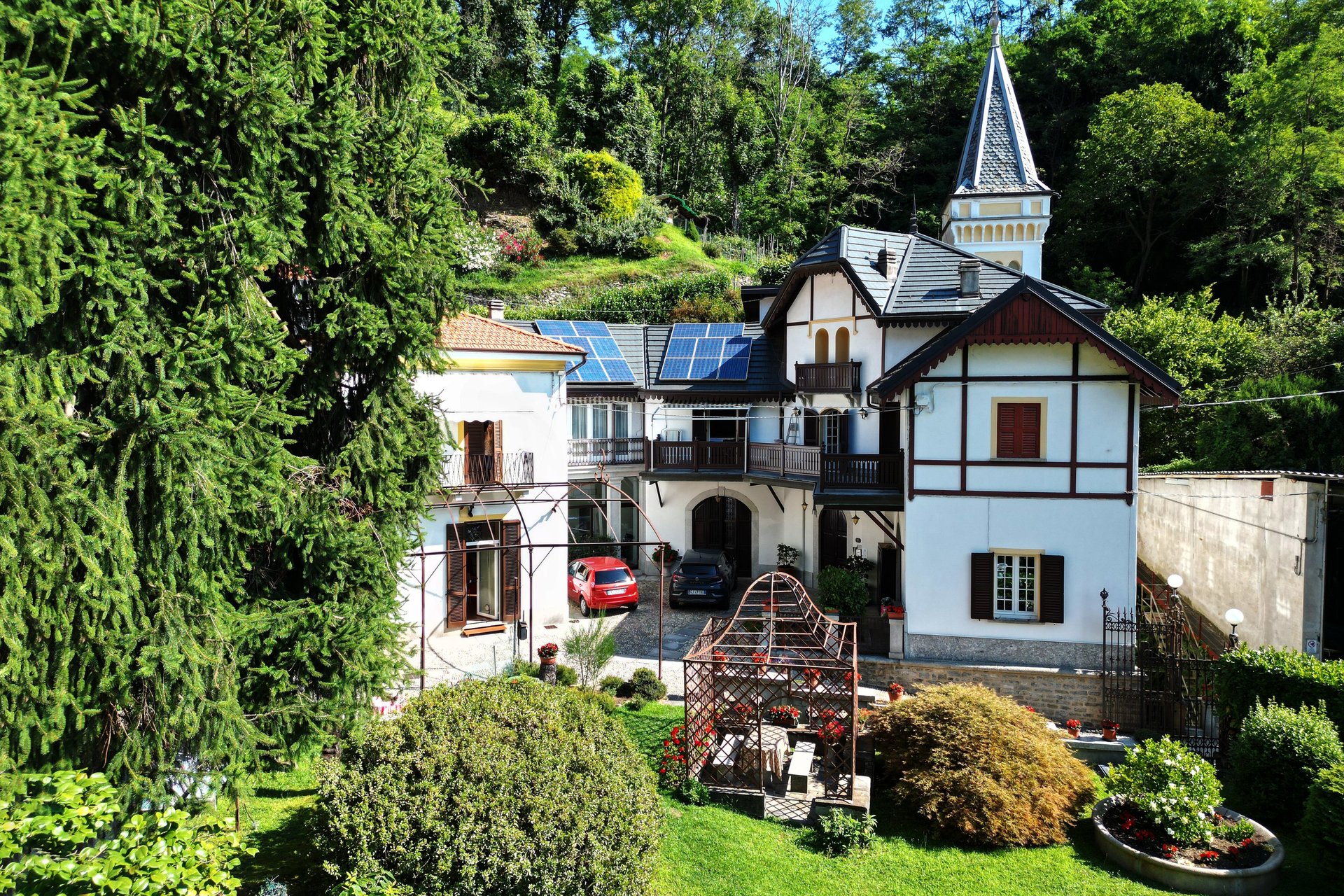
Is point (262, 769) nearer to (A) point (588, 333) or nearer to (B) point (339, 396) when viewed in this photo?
(B) point (339, 396)

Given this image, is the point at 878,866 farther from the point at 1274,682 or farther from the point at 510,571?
the point at 510,571

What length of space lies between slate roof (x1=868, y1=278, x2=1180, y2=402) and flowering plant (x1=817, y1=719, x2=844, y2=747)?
7133 millimetres

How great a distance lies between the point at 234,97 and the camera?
338 inches

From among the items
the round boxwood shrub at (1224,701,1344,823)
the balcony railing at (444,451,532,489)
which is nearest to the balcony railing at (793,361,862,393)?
the balcony railing at (444,451,532,489)

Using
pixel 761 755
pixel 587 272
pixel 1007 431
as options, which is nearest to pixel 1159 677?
pixel 1007 431

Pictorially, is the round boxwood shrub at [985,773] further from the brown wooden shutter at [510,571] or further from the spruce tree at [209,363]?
the brown wooden shutter at [510,571]

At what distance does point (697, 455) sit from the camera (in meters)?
24.4

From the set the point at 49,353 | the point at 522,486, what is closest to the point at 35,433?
the point at 49,353

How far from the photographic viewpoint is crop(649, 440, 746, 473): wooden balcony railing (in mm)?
24250

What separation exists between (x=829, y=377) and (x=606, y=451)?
7.71 m

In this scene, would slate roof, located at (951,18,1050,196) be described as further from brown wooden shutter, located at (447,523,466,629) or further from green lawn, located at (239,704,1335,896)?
green lawn, located at (239,704,1335,896)

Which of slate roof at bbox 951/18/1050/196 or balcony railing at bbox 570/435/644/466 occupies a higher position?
slate roof at bbox 951/18/1050/196

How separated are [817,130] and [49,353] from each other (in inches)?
2183

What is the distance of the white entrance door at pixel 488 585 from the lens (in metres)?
20.4
